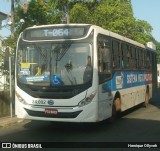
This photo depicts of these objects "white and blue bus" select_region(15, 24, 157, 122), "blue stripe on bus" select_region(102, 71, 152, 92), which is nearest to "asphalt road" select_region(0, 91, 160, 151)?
"white and blue bus" select_region(15, 24, 157, 122)

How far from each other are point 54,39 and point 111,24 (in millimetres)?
21469

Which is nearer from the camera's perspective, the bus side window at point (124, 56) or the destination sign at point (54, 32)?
the destination sign at point (54, 32)

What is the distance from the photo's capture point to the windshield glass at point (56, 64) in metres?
11.2

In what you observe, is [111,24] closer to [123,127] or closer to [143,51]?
[143,51]

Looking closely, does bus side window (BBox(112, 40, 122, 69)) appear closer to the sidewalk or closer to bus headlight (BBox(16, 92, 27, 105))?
bus headlight (BBox(16, 92, 27, 105))

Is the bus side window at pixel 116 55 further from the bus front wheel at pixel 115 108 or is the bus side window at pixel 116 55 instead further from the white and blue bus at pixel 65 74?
the bus front wheel at pixel 115 108

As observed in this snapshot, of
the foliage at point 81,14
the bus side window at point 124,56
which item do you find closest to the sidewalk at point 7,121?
the bus side window at point 124,56

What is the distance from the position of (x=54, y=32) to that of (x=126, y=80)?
4.17 meters

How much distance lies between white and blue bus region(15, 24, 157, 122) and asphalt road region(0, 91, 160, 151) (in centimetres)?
49

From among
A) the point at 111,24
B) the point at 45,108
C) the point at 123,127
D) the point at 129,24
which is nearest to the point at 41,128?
the point at 45,108

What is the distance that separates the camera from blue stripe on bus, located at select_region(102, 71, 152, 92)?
1272 centimetres

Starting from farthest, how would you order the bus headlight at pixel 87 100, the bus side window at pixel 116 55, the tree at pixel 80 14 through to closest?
1. the tree at pixel 80 14
2. the bus side window at pixel 116 55
3. the bus headlight at pixel 87 100

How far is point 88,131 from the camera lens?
1198cm

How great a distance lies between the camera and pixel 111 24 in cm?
3275
